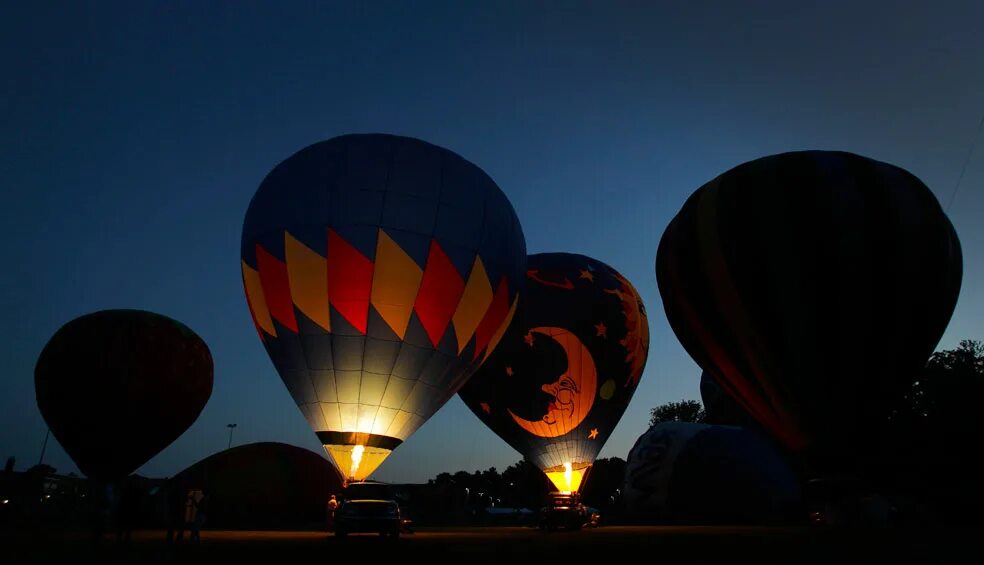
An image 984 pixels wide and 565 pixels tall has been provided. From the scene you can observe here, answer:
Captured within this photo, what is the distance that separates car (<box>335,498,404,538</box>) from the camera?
45.9 ft

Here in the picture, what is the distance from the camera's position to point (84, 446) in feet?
80.5

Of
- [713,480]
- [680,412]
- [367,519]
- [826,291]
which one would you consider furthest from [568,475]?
[680,412]

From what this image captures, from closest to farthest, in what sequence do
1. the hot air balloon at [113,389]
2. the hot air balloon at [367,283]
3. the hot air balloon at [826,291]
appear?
the hot air balloon at [826,291]
the hot air balloon at [367,283]
the hot air balloon at [113,389]

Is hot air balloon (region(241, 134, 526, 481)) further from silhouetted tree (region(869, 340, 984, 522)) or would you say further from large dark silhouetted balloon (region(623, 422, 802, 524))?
silhouetted tree (region(869, 340, 984, 522))

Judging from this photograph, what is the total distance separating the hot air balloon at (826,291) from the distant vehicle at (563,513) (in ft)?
25.2

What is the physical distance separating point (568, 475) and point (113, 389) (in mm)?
16030

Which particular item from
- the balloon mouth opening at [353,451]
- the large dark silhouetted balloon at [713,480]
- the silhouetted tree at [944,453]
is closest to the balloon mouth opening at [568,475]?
the large dark silhouetted balloon at [713,480]

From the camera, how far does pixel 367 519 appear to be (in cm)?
1403

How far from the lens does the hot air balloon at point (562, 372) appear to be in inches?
963

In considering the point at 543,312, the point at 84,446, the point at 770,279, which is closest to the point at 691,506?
the point at 543,312

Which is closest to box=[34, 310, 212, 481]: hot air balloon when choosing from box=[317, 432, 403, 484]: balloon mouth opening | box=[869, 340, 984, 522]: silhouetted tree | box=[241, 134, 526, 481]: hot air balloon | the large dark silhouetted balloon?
box=[241, 134, 526, 481]: hot air balloon

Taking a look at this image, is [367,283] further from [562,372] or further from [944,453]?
[944,453]

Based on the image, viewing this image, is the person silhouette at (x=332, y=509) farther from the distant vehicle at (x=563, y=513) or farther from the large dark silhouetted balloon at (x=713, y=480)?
the large dark silhouetted balloon at (x=713, y=480)

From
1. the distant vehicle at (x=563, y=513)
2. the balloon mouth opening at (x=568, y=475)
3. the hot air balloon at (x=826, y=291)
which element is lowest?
the distant vehicle at (x=563, y=513)
